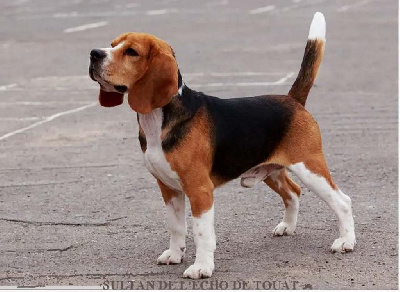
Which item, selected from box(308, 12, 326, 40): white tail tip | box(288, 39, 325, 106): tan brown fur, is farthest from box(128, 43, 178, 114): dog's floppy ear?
box(308, 12, 326, 40): white tail tip

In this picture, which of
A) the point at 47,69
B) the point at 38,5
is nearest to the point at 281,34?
the point at 47,69

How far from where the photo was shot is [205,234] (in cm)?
717

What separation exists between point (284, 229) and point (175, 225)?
106cm

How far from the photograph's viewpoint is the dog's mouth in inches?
273

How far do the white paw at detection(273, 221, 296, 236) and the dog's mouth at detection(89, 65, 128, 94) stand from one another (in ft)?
6.05

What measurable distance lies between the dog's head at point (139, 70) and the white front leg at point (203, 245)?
78 cm

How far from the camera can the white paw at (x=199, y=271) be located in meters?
7.18

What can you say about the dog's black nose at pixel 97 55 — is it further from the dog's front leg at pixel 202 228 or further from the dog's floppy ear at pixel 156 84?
the dog's front leg at pixel 202 228

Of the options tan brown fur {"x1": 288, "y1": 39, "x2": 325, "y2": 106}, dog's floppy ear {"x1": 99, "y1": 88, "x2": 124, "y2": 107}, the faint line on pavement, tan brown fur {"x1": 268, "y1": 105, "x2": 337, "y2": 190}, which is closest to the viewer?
dog's floppy ear {"x1": 99, "y1": 88, "x2": 124, "y2": 107}

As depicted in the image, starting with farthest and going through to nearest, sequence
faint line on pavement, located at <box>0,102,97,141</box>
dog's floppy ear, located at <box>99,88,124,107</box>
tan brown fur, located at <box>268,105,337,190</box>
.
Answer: faint line on pavement, located at <box>0,102,97,141</box> < tan brown fur, located at <box>268,105,337,190</box> < dog's floppy ear, located at <box>99,88,124,107</box>

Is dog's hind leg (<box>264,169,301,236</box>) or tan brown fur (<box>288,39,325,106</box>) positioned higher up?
tan brown fur (<box>288,39,325,106</box>)

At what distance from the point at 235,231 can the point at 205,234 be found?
1296 mm

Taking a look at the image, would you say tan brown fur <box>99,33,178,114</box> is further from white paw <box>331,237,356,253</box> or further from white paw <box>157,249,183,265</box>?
white paw <box>331,237,356,253</box>

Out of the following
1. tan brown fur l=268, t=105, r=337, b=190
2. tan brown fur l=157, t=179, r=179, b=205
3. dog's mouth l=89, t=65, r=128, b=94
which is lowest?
tan brown fur l=157, t=179, r=179, b=205
